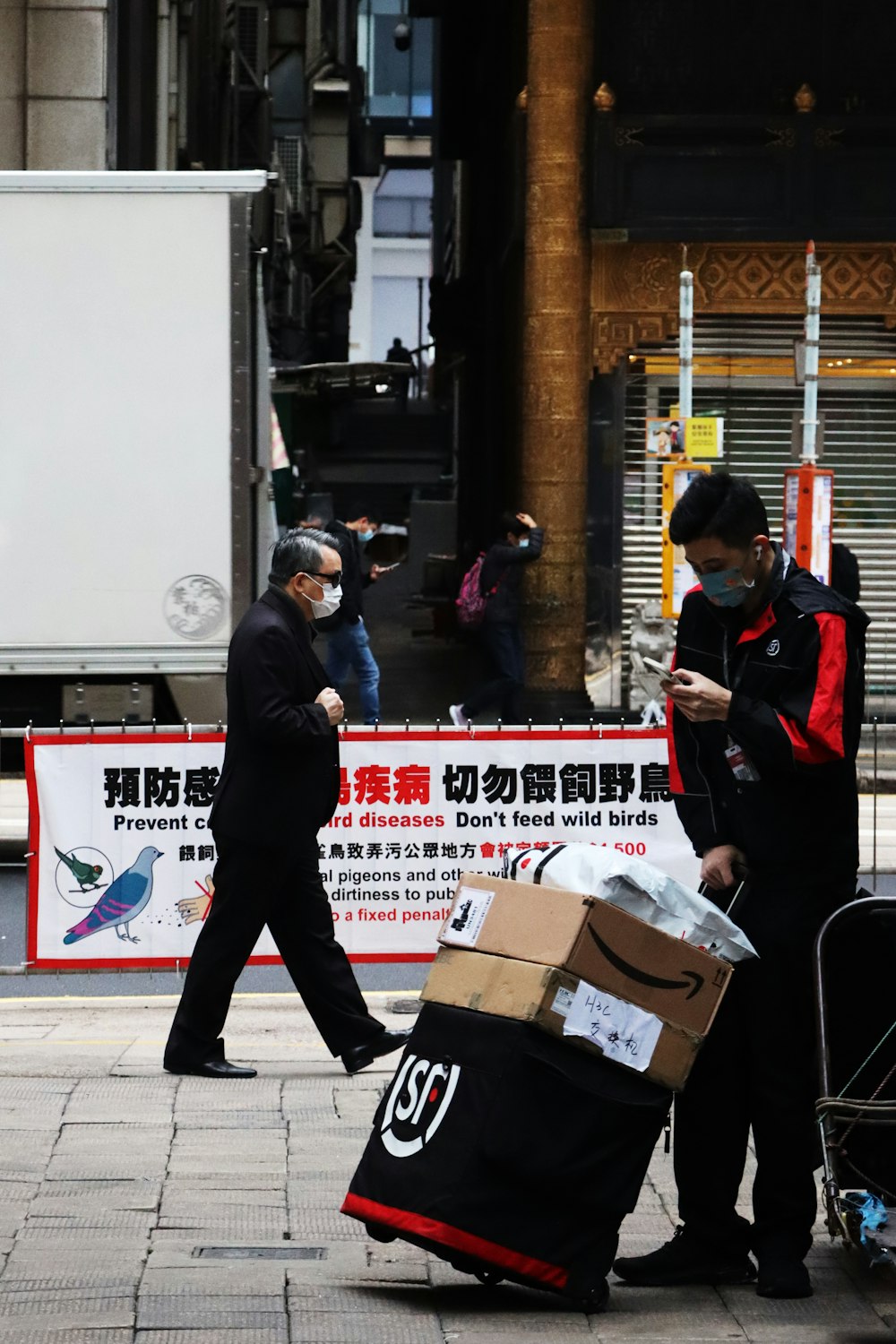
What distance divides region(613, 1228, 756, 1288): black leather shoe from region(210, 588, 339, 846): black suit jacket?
2.40 m

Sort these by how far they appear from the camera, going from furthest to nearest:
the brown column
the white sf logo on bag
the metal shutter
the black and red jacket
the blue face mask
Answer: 1. the metal shutter
2. the brown column
3. the blue face mask
4. the black and red jacket
5. the white sf logo on bag

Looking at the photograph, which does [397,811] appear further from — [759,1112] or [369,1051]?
[759,1112]

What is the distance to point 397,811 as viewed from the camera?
8531 mm

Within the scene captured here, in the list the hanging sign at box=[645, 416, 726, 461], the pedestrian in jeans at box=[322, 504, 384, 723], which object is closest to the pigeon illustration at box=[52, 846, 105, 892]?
the pedestrian in jeans at box=[322, 504, 384, 723]

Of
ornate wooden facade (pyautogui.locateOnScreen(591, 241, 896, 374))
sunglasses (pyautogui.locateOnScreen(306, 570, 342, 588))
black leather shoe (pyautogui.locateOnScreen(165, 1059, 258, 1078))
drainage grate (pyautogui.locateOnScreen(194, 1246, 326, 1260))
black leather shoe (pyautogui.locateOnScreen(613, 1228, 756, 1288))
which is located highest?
ornate wooden facade (pyautogui.locateOnScreen(591, 241, 896, 374))

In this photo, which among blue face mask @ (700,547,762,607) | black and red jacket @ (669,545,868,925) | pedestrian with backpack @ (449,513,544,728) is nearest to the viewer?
black and red jacket @ (669,545,868,925)

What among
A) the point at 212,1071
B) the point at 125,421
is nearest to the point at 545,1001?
the point at 212,1071

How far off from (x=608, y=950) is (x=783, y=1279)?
0.89 m

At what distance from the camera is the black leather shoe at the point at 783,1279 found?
4.56 meters

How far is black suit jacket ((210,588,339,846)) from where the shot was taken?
6.62 metres

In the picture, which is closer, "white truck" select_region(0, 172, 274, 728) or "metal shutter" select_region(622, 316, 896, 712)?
"white truck" select_region(0, 172, 274, 728)

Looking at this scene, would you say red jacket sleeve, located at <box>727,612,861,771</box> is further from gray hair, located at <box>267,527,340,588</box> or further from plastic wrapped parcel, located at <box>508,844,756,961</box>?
gray hair, located at <box>267,527,340,588</box>

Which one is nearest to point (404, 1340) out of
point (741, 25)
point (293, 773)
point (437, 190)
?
point (293, 773)

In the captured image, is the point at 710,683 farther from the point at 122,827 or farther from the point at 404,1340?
the point at 122,827
